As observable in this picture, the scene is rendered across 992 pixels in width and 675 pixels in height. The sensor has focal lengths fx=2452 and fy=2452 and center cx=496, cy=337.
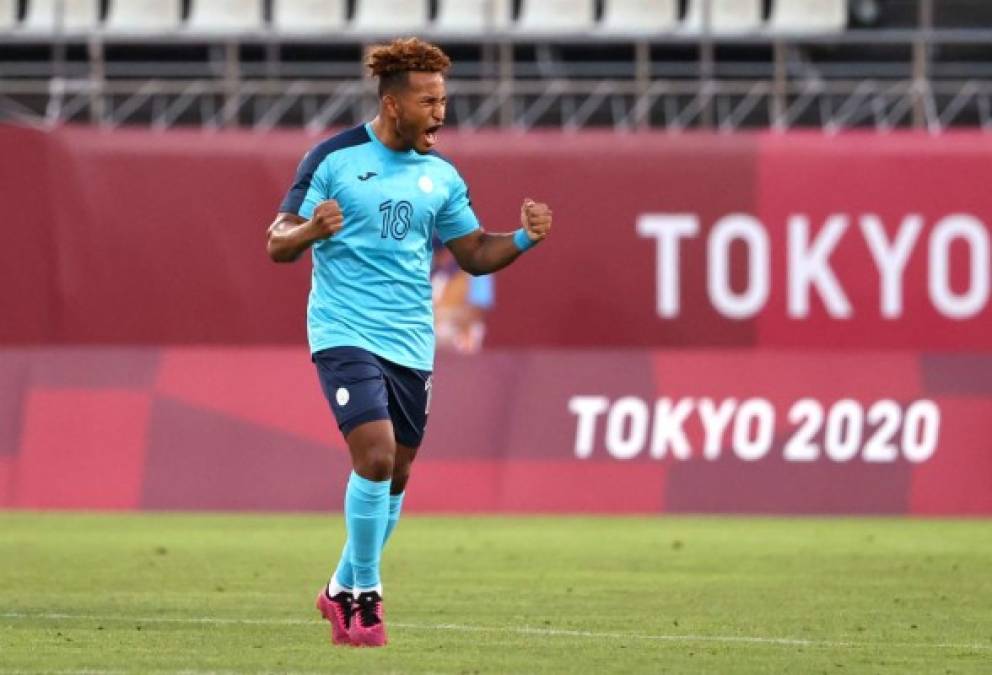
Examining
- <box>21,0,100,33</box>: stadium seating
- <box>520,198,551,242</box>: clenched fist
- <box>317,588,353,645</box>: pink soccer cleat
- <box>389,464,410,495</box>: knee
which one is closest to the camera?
<box>317,588,353,645</box>: pink soccer cleat

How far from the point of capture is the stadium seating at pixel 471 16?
23.0 metres

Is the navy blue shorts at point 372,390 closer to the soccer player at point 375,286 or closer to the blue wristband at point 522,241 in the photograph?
the soccer player at point 375,286

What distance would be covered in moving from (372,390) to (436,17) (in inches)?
574

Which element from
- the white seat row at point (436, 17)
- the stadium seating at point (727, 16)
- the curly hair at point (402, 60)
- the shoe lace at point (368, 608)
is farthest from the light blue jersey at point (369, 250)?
the stadium seating at point (727, 16)

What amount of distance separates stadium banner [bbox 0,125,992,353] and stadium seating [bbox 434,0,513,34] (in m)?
→ 1.44

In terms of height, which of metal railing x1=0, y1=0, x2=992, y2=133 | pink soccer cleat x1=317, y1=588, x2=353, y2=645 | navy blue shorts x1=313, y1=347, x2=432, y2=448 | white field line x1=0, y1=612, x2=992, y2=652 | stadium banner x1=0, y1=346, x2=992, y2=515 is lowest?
stadium banner x1=0, y1=346, x2=992, y2=515

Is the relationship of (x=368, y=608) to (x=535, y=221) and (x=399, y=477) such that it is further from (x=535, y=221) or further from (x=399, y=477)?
(x=535, y=221)

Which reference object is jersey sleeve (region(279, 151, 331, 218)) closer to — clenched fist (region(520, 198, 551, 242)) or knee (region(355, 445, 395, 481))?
clenched fist (region(520, 198, 551, 242))

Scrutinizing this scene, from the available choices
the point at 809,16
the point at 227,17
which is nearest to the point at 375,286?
the point at 227,17

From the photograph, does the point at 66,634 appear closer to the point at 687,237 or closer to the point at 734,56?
the point at 687,237

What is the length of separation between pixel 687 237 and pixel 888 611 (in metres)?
11.2

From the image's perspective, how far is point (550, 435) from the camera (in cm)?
1898

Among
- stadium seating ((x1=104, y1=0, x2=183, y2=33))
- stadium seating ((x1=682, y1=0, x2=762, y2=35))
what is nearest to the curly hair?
stadium seating ((x1=682, y1=0, x2=762, y2=35))

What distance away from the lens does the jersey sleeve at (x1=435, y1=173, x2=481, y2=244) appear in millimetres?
9977
